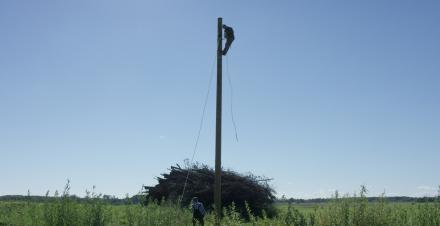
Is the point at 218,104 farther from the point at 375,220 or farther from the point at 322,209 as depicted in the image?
the point at 375,220

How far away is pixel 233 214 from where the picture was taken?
1272 cm

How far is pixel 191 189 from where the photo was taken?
1092 inches

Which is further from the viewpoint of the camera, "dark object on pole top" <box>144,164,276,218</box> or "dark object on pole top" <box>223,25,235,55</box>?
"dark object on pole top" <box>144,164,276,218</box>

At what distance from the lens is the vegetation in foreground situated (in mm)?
12719

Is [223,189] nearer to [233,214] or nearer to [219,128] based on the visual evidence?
[219,128]

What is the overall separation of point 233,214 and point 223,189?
15.0 metres

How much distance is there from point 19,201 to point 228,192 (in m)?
12.6

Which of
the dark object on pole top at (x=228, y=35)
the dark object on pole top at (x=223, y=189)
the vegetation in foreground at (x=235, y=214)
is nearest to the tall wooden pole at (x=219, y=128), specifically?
the dark object on pole top at (x=228, y=35)

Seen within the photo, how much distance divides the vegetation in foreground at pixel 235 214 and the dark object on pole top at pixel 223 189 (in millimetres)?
10960

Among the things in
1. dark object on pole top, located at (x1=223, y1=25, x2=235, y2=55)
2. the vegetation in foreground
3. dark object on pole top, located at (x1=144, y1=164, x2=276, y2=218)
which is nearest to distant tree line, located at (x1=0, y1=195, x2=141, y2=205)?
the vegetation in foreground

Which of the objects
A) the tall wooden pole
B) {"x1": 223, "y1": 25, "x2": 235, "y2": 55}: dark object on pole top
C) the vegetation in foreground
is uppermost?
{"x1": 223, "y1": 25, "x2": 235, "y2": 55}: dark object on pole top

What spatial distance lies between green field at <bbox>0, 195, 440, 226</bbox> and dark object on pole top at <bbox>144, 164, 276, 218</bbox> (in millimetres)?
10672

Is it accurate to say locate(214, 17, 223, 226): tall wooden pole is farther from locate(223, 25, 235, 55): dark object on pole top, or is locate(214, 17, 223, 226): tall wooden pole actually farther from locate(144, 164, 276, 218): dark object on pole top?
locate(144, 164, 276, 218): dark object on pole top

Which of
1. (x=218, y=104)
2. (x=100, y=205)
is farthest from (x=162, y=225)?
(x=218, y=104)
